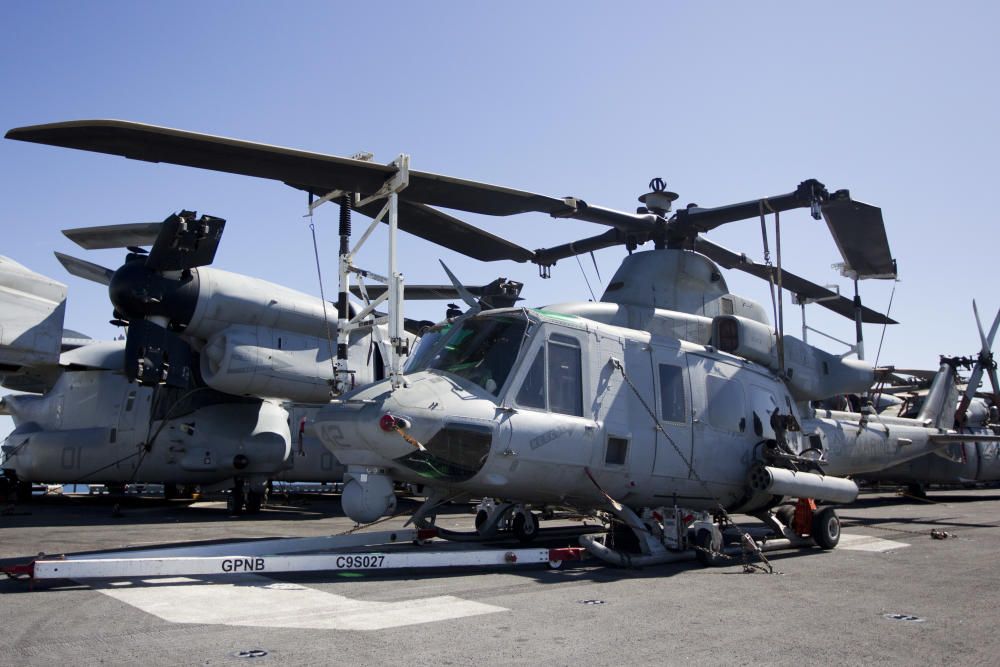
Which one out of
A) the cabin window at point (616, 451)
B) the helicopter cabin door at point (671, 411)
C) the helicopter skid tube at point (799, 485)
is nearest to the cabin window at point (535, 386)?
the cabin window at point (616, 451)

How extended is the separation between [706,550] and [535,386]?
2.69 m

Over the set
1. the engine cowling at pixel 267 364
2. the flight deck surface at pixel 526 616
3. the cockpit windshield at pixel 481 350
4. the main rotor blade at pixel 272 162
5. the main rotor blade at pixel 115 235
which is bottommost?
the flight deck surface at pixel 526 616

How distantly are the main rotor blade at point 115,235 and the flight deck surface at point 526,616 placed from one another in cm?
788

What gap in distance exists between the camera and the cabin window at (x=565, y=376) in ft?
29.5

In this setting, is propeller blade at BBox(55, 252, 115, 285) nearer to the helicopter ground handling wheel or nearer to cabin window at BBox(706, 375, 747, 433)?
the helicopter ground handling wheel

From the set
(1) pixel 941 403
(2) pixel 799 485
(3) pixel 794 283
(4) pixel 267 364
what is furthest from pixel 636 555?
(1) pixel 941 403

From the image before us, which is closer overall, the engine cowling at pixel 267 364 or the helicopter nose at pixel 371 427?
the helicopter nose at pixel 371 427

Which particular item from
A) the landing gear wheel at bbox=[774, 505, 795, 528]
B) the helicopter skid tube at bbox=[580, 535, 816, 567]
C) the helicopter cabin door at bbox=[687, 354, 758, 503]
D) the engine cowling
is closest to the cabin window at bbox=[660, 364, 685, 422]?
Result: the helicopter cabin door at bbox=[687, 354, 758, 503]

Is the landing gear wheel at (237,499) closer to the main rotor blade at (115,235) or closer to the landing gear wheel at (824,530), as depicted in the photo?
the main rotor blade at (115,235)

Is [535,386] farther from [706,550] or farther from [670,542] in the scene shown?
[706,550]

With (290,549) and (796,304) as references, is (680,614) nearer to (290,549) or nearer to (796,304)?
(290,549)

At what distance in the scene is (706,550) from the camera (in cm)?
883

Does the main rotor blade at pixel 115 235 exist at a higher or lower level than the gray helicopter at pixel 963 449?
higher

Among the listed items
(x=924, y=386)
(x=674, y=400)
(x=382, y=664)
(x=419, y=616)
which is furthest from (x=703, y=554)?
(x=924, y=386)
